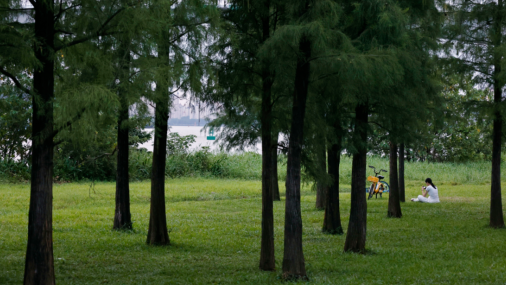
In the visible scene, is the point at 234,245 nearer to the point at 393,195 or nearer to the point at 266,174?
the point at 266,174

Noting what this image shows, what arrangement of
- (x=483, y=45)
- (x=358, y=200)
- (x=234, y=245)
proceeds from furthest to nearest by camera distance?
(x=483, y=45)
(x=234, y=245)
(x=358, y=200)

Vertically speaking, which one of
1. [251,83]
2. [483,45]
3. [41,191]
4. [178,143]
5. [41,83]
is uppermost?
[483,45]

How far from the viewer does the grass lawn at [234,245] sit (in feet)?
27.6

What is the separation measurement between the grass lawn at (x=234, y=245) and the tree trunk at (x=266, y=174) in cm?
33

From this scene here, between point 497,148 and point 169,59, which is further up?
point 169,59

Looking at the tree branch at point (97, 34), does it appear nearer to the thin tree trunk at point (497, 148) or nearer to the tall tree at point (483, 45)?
the tall tree at point (483, 45)

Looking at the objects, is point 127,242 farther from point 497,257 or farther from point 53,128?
point 497,257

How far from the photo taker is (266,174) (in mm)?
9289

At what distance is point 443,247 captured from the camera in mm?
11125

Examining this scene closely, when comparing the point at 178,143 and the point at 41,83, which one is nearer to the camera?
→ the point at 41,83

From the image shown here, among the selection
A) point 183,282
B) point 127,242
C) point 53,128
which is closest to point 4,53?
point 53,128

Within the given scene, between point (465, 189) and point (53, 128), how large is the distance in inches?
899

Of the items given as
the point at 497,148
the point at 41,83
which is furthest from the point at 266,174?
the point at 497,148

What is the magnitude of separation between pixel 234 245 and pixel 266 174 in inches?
111
